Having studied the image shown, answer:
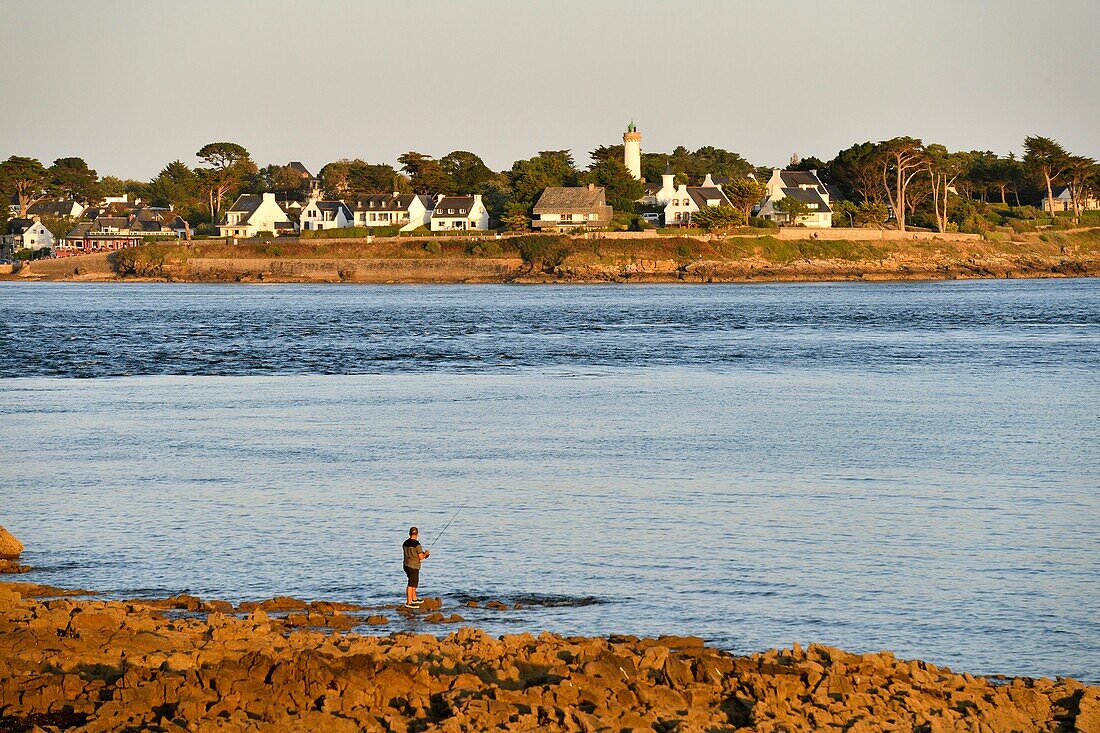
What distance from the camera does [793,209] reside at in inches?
4983

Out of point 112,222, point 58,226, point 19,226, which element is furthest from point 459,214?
point 19,226

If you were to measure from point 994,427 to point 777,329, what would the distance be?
3450cm

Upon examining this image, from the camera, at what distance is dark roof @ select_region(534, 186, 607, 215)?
126688mm

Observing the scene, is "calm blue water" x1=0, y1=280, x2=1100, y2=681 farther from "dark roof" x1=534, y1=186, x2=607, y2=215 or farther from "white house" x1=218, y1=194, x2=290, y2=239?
"white house" x1=218, y1=194, x2=290, y2=239

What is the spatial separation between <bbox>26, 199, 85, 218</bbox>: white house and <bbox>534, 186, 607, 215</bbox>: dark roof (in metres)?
83.1

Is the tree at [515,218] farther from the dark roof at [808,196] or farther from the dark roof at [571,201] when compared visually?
the dark roof at [808,196]

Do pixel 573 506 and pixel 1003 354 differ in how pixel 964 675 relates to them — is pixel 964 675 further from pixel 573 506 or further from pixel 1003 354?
pixel 1003 354

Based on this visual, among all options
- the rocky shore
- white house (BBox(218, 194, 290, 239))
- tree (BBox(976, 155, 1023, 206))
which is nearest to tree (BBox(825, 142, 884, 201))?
tree (BBox(976, 155, 1023, 206))

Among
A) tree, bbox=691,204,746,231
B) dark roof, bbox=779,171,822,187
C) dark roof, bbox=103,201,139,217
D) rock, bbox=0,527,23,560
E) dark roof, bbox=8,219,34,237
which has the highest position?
dark roof, bbox=103,201,139,217

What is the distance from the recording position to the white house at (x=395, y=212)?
136625 millimetres

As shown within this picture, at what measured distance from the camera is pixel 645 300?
9394 centimetres

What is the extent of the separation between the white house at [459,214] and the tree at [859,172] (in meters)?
39.8

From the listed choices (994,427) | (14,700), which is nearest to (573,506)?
(14,700)

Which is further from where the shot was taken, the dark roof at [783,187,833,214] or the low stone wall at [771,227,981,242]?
the dark roof at [783,187,833,214]
